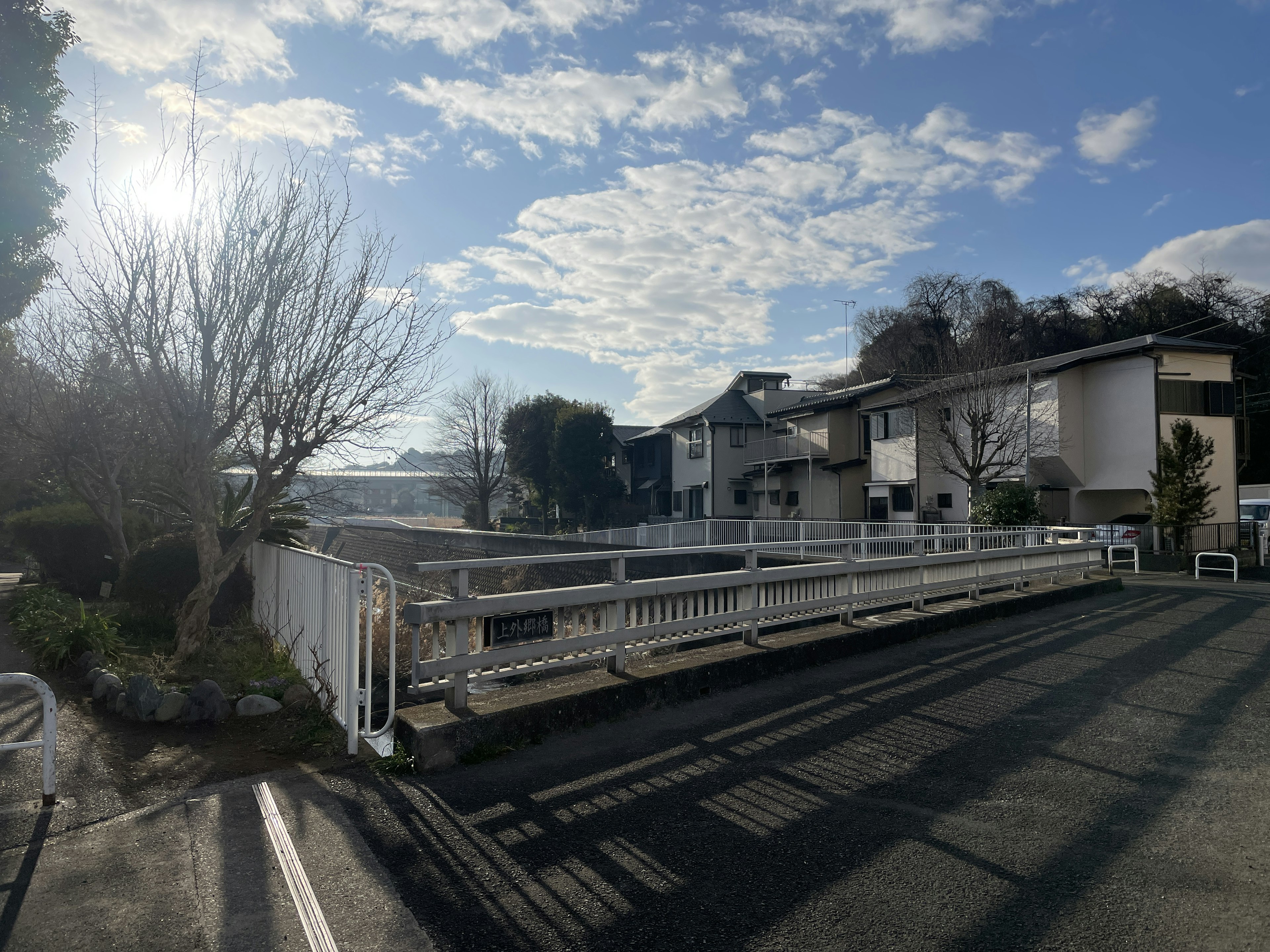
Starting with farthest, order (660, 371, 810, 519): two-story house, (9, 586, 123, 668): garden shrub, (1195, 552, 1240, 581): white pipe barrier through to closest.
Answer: (660, 371, 810, 519): two-story house < (1195, 552, 1240, 581): white pipe barrier < (9, 586, 123, 668): garden shrub

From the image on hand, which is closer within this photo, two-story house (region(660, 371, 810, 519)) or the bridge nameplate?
the bridge nameplate

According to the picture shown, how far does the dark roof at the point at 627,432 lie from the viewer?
60.1 metres

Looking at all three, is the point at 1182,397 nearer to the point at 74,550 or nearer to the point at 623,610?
the point at 623,610

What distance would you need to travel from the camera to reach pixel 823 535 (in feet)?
88.6

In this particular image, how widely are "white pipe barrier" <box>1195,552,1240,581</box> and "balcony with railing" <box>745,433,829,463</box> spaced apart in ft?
65.9

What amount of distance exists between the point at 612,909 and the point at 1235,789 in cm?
403

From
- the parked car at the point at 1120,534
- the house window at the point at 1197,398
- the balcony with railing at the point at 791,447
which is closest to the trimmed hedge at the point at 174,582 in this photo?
the parked car at the point at 1120,534

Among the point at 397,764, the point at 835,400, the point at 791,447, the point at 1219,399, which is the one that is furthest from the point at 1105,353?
the point at 397,764

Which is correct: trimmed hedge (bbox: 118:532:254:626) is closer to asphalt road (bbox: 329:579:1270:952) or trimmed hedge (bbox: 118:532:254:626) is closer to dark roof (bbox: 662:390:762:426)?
asphalt road (bbox: 329:579:1270:952)

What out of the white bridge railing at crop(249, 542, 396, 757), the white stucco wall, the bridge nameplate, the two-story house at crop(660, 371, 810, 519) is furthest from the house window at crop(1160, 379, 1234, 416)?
the white bridge railing at crop(249, 542, 396, 757)

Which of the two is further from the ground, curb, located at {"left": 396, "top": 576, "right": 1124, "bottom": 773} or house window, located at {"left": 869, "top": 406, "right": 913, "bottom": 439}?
house window, located at {"left": 869, "top": 406, "right": 913, "bottom": 439}

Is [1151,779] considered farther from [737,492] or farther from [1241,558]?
[737,492]

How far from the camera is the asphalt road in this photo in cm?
312

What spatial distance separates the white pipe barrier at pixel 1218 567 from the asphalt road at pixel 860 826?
1311 centimetres
